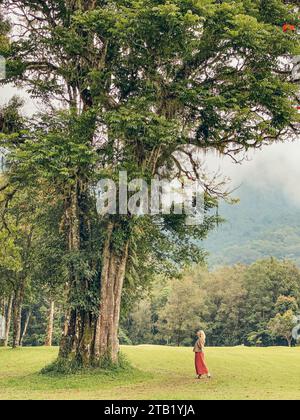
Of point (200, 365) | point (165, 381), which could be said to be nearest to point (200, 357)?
point (200, 365)

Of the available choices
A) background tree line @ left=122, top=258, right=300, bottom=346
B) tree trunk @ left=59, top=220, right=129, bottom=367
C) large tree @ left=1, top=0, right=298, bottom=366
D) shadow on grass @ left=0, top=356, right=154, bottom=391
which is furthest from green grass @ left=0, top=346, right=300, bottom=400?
background tree line @ left=122, top=258, right=300, bottom=346

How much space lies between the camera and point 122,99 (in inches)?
861

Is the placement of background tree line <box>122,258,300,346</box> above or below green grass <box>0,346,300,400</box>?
above

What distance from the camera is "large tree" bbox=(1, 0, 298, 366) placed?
730 inches

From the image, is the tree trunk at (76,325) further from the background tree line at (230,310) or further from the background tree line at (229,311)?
the background tree line at (230,310)

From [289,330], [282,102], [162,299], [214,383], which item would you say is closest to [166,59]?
[282,102]

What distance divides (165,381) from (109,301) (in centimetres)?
369

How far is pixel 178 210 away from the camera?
84.0 feet

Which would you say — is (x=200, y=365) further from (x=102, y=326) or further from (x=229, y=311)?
(x=229, y=311)

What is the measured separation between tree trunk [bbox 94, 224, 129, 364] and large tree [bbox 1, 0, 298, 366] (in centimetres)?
4

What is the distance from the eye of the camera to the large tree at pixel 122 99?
18531 mm

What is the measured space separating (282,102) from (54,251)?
1069cm

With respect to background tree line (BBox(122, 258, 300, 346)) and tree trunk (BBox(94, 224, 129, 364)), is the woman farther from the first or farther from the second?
background tree line (BBox(122, 258, 300, 346))
